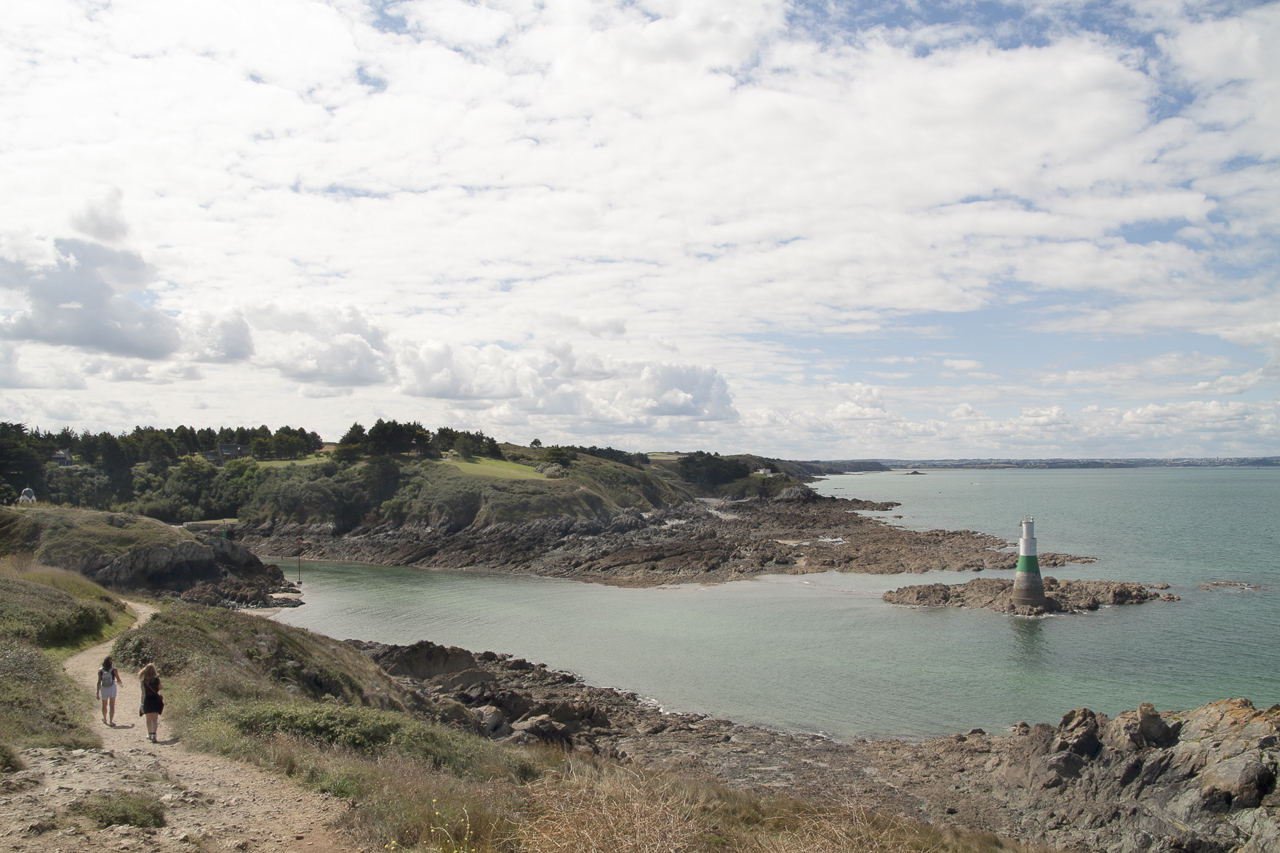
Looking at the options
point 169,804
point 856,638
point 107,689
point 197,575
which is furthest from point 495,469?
point 169,804

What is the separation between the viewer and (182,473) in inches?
2857

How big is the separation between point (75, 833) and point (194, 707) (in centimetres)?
641

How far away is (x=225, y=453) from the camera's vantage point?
293 feet

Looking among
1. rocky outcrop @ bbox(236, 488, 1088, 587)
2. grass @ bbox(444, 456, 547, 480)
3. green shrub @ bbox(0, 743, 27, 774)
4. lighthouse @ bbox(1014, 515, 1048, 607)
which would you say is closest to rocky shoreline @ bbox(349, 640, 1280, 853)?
green shrub @ bbox(0, 743, 27, 774)

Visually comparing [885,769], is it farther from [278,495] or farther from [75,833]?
[278,495]

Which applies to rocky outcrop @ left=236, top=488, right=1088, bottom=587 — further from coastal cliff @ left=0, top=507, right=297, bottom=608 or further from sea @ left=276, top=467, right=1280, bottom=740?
coastal cliff @ left=0, top=507, right=297, bottom=608

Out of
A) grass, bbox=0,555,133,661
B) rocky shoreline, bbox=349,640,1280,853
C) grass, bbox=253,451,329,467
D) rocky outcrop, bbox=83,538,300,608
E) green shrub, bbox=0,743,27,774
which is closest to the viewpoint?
green shrub, bbox=0,743,27,774

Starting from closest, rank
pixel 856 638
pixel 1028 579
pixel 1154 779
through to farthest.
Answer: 1. pixel 1154 779
2. pixel 856 638
3. pixel 1028 579

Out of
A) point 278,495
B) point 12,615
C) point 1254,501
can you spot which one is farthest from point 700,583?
point 1254,501

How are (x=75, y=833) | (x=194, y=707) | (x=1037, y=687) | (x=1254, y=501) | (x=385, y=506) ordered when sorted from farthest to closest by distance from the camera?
1. (x=1254, y=501)
2. (x=385, y=506)
3. (x=1037, y=687)
4. (x=194, y=707)
5. (x=75, y=833)

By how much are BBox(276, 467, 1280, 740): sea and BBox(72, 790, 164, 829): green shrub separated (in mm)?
15668

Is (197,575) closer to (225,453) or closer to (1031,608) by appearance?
(1031,608)

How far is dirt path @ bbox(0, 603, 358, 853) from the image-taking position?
21.3 feet

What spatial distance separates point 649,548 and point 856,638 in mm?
25691
